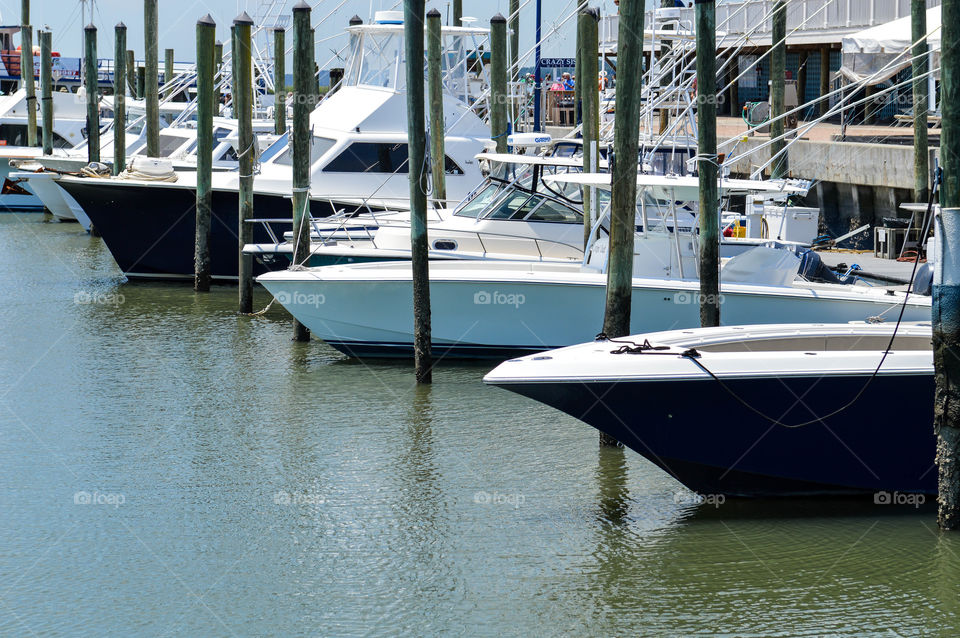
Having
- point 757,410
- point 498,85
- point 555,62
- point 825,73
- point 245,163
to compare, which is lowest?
point 757,410

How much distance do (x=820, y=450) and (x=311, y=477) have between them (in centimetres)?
355

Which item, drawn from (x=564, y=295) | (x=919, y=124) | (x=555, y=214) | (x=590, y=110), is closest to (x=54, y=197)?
(x=555, y=214)

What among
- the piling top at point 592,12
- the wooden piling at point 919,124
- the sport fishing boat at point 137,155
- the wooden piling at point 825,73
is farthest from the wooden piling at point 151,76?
the wooden piling at point 825,73

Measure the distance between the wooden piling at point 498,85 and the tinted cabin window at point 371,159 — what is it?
1.41 metres

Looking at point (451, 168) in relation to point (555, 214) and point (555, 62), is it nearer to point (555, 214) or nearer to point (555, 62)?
point (555, 214)

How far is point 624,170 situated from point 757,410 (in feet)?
8.43

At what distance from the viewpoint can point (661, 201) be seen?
524 inches

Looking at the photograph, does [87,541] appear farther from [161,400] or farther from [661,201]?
[661,201]

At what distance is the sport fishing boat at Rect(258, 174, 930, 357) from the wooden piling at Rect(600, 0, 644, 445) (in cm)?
225

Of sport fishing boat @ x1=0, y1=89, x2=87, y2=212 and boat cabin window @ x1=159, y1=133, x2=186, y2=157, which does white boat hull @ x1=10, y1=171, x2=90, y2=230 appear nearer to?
sport fishing boat @ x1=0, y1=89, x2=87, y2=212

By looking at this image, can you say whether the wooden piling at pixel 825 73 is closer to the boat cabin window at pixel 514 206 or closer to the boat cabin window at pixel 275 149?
the boat cabin window at pixel 275 149

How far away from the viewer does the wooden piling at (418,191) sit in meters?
11.2

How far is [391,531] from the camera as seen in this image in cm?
784

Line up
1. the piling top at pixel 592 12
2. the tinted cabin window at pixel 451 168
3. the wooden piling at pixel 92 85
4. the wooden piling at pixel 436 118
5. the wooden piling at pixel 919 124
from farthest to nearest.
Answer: the wooden piling at pixel 92 85, the tinted cabin window at pixel 451 168, the wooden piling at pixel 919 124, the wooden piling at pixel 436 118, the piling top at pixel 592 12
